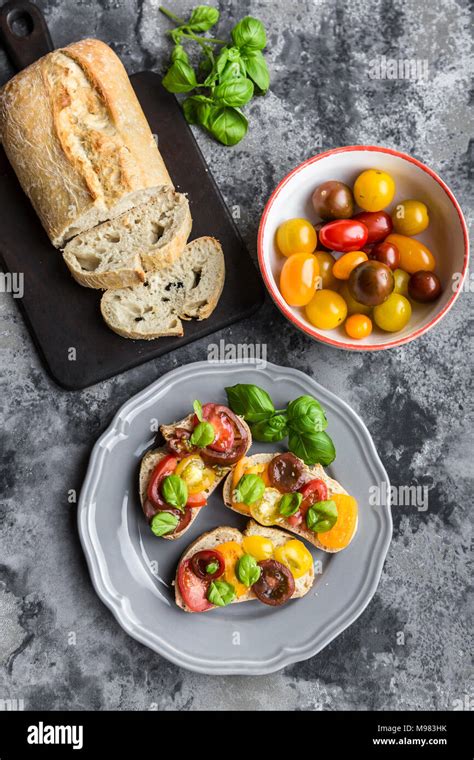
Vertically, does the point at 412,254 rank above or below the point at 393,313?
above

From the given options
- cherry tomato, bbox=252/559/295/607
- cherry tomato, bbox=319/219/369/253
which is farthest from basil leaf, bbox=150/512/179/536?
cherry tomato, bbox=319/219/369/253

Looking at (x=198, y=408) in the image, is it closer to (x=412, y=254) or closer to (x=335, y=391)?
(x=335, y=391)

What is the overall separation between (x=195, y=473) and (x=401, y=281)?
960 millimetres

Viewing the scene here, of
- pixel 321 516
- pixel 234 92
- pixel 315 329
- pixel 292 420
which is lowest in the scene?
pixel 321 516

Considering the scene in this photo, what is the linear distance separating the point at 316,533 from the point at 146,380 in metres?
0.79

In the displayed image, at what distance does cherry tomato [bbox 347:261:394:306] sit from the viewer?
8.07 ft

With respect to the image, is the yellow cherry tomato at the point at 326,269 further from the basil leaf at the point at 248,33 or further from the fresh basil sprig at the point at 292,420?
the basil leaf at the point at 248,33

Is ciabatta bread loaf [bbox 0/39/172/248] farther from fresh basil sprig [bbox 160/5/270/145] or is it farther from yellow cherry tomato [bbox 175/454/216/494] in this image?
yellow cherry tomato [bbox 175/454/216/494]

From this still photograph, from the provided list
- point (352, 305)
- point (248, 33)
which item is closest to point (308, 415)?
point (352, 305)

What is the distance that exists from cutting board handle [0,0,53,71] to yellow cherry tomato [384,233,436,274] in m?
1.37

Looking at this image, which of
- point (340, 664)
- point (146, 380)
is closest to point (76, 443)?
point (146, 380)

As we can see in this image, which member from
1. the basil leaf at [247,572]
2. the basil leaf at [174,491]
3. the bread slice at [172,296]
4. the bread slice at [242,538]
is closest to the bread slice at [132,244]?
the bread slice at [172,296]

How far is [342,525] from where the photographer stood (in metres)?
2.59
